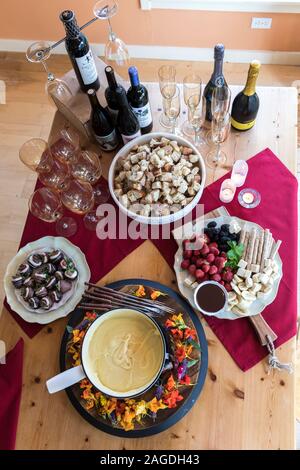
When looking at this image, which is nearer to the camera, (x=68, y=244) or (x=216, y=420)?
(x=216, y=420)

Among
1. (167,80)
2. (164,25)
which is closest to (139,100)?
(167,80)

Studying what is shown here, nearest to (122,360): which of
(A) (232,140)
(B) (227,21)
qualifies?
(A) (232,140)

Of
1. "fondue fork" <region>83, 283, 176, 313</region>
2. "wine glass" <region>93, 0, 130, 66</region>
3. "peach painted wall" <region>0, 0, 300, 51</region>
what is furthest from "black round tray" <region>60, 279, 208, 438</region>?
"peach painted wall" <region>0, 0, 300, 51</region>

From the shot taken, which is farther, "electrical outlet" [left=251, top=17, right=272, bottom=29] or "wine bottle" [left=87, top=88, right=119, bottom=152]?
"electrical outlet" [left=251, top=17, right=272, bottom=29]

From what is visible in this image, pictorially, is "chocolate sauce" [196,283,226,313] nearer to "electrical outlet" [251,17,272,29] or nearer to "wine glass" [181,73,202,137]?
"wine glass" [181,73,202,137]

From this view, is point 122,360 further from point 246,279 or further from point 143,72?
point 143,72

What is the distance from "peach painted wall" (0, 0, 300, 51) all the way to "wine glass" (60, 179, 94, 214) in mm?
1373

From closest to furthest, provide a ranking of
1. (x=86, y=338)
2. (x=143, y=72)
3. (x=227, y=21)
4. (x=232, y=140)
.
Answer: (x=86, y=338)
(x=232, y=140)
(x=227, y=21)
(x=143, y=72)

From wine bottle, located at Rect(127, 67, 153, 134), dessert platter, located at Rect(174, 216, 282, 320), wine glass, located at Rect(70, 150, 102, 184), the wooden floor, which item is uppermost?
wine bottle, located at Rect(127, 67, 153, 134)

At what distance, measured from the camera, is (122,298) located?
3.52 feet

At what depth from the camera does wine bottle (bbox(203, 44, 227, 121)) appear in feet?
3.53

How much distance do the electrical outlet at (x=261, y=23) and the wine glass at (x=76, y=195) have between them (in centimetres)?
150

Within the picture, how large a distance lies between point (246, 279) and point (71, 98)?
0.80 m
